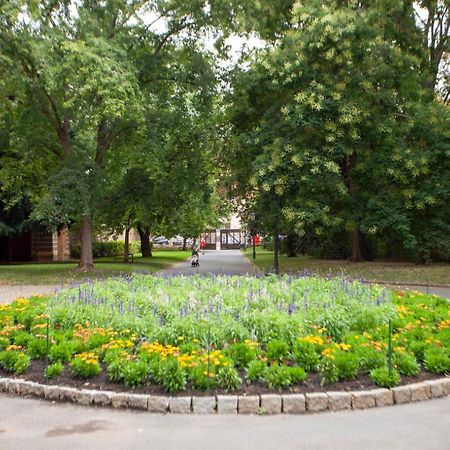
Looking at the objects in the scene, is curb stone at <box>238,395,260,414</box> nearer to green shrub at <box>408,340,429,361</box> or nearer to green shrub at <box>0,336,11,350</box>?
green shrub at <box>408,340,429,361</box>

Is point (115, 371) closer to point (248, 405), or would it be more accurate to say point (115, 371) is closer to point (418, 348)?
point (248, 405)

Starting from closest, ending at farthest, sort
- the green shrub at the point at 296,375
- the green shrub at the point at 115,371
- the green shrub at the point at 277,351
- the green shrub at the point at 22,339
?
the green shrub at the point at 296,375, the green shrub at the point at 115,371, the green shrub at the point at 277,351, the green shrub at the point at 22,339

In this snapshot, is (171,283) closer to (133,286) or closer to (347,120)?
(133,286)

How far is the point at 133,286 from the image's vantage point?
36.4 ft

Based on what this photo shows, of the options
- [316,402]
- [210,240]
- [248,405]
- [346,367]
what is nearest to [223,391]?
[248,405]

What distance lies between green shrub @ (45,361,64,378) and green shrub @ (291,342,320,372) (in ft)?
9.21

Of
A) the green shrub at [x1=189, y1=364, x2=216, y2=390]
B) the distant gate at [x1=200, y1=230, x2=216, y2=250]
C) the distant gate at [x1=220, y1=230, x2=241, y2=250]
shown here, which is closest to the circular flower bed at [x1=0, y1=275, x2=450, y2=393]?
the green shrub at [x1=189, y1=364, x2=216, y2=390]

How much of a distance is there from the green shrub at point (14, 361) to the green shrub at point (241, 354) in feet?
8.21

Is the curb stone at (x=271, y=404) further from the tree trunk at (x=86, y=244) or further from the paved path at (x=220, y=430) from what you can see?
the tree trunk at (x=86, y=244)

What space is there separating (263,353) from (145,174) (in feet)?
59.2

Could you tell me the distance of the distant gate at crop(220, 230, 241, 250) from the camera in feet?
303

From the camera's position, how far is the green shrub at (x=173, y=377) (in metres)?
5.74

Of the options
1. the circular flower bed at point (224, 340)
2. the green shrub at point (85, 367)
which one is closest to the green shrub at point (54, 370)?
the circular flower bed at point (224, 340)

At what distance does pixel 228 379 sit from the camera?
583 centimetres
